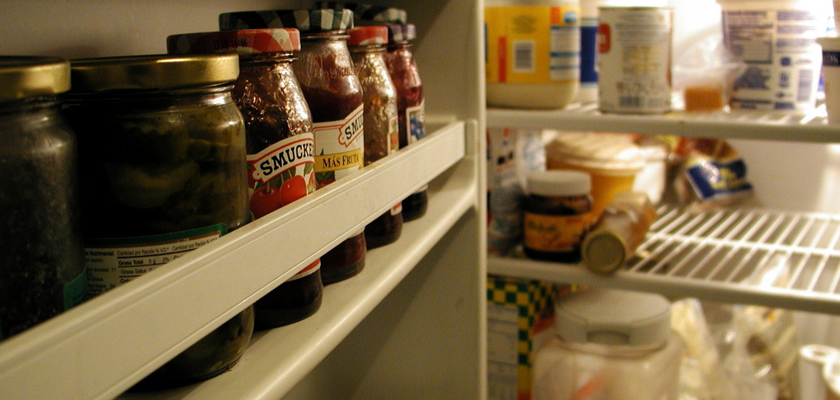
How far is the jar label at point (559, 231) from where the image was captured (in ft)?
3.89

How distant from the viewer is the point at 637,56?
3.56 ft

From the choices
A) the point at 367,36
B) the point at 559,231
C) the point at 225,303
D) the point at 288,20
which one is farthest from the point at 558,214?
the point at 225,303

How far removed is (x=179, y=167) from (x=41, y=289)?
0.09 meters

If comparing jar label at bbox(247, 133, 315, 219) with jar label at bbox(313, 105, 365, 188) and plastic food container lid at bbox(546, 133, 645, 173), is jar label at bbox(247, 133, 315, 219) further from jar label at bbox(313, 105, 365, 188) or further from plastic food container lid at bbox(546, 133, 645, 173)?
plastic food container lid at bbox(546, 133, 645, 173)

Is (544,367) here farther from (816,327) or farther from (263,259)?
(263,259)

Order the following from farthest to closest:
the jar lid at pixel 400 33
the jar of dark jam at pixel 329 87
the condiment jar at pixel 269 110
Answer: the jar lid at pixel 400 33 < the jar of dark jam at pixel 329 87 < the condiment jar at pixel 269 110

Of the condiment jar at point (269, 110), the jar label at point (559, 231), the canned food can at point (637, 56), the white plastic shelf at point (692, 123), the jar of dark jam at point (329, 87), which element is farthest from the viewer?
the jar label at point (559, 231)

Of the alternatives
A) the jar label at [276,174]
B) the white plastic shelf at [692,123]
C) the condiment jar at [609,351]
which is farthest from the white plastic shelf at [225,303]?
the condiment jar at [609,351]

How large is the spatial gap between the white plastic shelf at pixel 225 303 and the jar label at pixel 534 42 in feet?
1.67

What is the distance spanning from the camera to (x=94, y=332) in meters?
0.27

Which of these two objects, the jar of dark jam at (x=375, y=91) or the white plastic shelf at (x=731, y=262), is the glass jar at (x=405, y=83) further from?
the white plastic shelf at (x=731, y=262)

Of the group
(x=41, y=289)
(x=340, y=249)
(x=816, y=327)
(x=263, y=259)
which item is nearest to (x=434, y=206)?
(x=340, y=249)

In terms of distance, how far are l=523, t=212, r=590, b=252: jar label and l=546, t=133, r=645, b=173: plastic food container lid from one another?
0.54 ft

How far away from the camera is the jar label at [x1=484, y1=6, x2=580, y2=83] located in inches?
44.5
